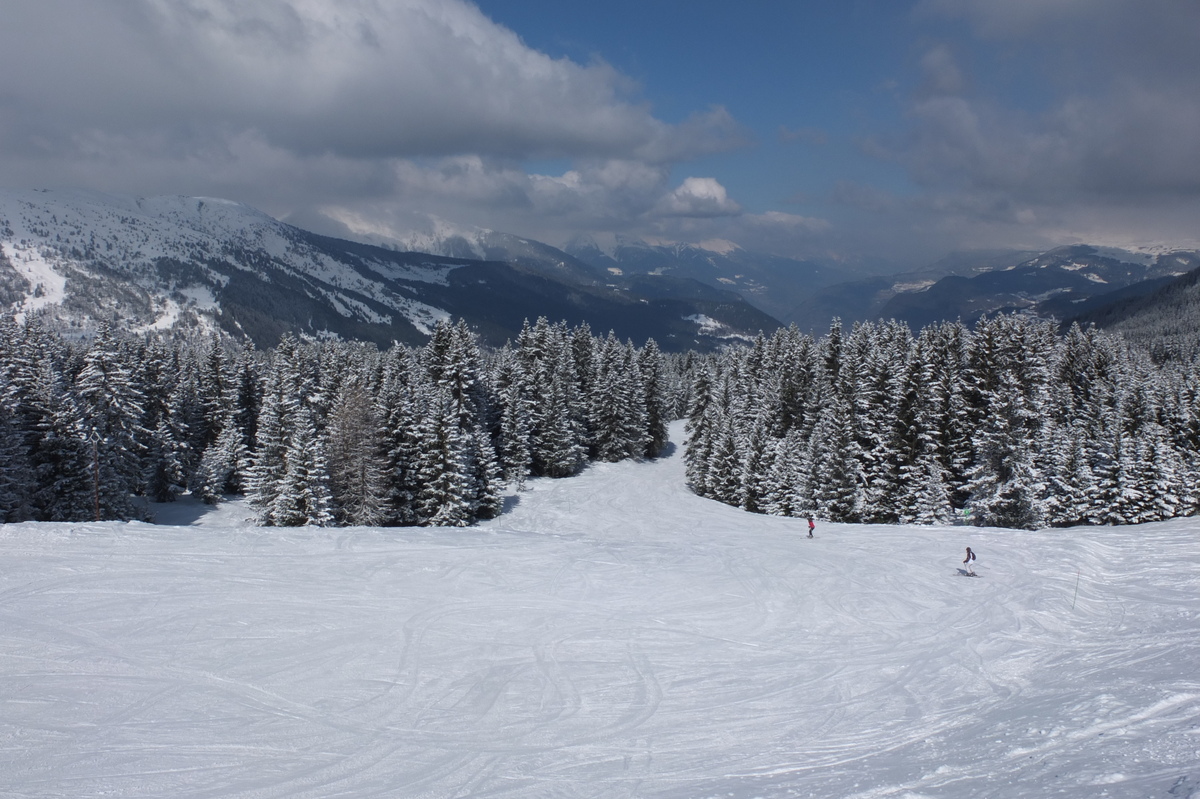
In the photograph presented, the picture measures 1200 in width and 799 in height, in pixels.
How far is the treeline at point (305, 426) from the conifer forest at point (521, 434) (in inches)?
6.9

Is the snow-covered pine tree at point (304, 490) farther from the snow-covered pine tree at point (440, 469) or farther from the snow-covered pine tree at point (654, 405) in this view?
the snow-covered pine tree at point (654, 405)

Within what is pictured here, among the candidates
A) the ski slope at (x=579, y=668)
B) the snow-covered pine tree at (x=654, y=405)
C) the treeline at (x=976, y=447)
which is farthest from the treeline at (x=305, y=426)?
the treeline at (x=976, y=447)

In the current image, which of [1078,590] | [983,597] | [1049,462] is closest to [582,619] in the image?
[983,597]

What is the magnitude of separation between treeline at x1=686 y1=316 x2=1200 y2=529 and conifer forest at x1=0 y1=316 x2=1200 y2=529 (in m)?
0.16

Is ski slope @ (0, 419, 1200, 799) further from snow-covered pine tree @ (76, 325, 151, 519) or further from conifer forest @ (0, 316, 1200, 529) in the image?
snow-covered pine tree @ (76, 325, 151, 519)

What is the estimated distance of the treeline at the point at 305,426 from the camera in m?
37.5

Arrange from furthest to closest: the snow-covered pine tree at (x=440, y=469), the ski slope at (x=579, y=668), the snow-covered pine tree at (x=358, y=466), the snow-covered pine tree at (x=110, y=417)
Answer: the snow-covered pine tree at (x=440, y=469)
the snow-covered pine tree at (x=358, y=466)
the snow-covered pine tree at (x=110, y=417)
the ski slope at (x=579, y=668)

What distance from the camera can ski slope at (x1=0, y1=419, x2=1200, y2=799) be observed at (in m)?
11.0

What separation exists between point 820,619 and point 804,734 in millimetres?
8144

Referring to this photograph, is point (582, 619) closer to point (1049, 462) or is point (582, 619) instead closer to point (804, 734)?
point (804, 734)

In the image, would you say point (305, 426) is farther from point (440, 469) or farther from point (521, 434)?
point (521, 434)

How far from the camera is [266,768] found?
37.4ft

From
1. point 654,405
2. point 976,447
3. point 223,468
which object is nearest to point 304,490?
point 223,468

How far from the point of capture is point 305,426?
39.6 metres
